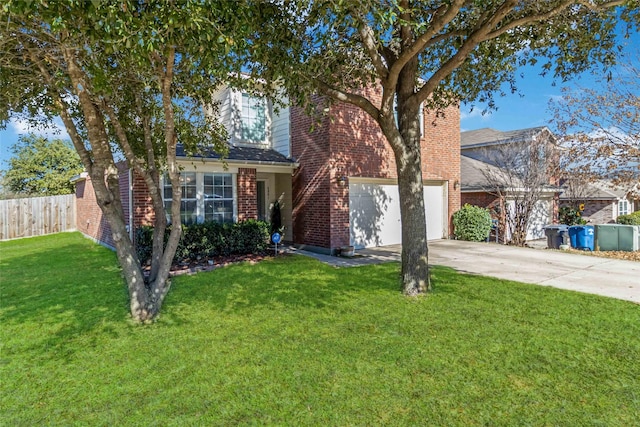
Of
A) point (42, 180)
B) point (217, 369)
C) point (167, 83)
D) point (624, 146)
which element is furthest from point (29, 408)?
point (42, 180)

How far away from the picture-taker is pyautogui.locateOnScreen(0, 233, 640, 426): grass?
318cm

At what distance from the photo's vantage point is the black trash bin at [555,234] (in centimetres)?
1398

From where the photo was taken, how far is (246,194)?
11750 millimetres

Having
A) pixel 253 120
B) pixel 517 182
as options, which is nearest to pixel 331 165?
pixel 253 120

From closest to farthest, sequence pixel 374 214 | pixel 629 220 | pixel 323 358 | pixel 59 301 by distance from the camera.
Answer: pixel 323 358, pixel 59 301, pixel 374 214, pixel 629 220

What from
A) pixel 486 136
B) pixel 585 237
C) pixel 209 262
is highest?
pixel 486 136

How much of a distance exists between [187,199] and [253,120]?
166 inches

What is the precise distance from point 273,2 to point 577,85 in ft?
45.2

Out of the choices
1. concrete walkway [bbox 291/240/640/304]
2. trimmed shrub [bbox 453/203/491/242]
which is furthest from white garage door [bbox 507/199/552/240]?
concrete walkway [bbox 291/240/640/304]

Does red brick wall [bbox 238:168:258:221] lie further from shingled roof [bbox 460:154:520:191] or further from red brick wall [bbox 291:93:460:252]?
shingled roof [bbox 460:154:520:191]

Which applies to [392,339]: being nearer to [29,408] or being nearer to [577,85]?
[29,408]

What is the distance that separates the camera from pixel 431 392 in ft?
11.3

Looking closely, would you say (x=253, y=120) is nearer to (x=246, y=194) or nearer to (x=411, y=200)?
Answer: (x=246, y=194)

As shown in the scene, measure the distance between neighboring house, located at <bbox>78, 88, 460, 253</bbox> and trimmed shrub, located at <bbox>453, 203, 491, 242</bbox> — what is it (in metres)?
0.68
